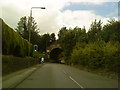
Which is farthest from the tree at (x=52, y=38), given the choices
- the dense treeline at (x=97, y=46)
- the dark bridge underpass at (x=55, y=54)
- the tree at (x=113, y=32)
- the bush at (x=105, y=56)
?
the bush at (x=105, y=56)

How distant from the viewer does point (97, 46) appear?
40031 millimetres

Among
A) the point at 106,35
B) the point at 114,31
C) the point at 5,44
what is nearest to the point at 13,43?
the point at 5,44

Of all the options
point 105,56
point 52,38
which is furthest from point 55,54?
point 105,56

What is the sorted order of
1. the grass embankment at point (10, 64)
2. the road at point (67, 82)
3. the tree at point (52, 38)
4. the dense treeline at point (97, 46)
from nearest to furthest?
the road at point (67, 82) < the grass embankment at point (10, 64) < the dense treeline at point (97, 46) < the tree at point (52, 38)

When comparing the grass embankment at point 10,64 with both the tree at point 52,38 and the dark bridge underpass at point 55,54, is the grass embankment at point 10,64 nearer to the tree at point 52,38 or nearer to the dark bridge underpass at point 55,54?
the dark bridge underpass at point 55,54

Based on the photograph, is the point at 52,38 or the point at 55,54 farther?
the point at 52,38

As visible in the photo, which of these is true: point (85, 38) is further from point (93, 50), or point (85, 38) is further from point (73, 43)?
point (93, 50)

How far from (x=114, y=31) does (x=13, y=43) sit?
96.9 feet

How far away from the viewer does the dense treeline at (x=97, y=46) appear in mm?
30384

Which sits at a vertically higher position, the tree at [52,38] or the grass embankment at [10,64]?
the tree at [52,38]

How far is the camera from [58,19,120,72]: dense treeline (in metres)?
30.4

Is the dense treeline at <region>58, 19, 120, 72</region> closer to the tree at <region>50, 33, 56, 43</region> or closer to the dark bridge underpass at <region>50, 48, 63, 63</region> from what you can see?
the dark bridge underpass at <region>50, 48, 63, 63</region>

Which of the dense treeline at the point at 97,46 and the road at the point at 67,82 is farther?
the dense treeline at the point at 97,46

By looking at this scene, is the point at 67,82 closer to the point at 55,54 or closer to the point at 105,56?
the point at 105,56
